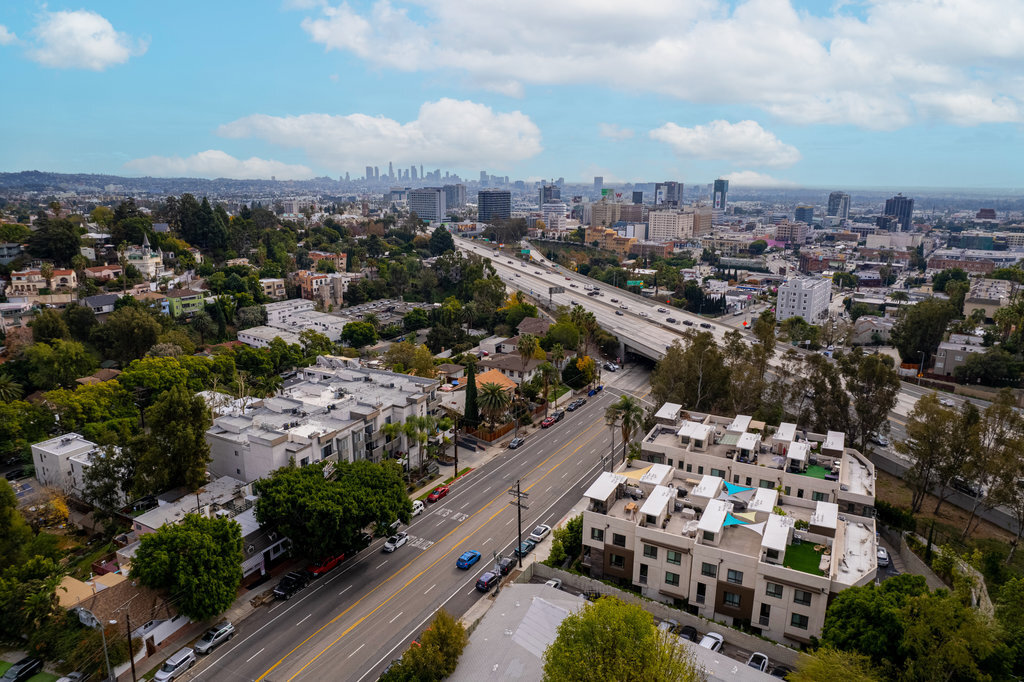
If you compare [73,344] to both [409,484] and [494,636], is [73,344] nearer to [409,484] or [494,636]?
[409,484]

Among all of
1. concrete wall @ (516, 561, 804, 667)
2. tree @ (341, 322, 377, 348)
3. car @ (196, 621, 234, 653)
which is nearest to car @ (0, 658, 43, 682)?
car @ (196, 621, 234, 653)

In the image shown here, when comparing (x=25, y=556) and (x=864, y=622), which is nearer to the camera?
(x=864, y=622)

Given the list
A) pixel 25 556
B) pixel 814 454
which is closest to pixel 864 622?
pixel 814 454

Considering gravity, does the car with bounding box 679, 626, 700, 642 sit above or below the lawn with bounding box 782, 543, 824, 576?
below

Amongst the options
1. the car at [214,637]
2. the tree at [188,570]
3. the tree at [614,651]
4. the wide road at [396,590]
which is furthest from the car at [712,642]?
the tree at [188,570]

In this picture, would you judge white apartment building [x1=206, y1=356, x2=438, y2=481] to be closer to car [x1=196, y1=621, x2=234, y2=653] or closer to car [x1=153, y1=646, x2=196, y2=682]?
car [x1=196, y1=621, x2=234, y2=653]

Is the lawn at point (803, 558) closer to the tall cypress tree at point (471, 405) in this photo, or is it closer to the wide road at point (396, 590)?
the wide road at point (396, 590)

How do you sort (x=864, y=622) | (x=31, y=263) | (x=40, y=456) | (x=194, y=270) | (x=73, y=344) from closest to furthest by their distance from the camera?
(x=864, y=622) < (x=40, y=456) < (x=73, y=344) < (x=31, y=263) < (x=194, y=270)
